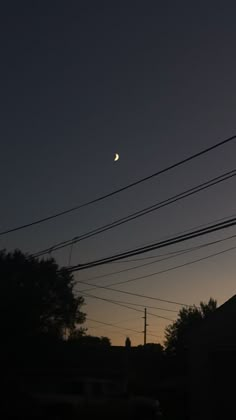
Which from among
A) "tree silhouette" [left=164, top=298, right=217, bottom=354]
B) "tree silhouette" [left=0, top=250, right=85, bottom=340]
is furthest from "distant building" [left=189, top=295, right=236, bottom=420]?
"tree silhouette" [left=164, top=298, right=217, bottom=354]

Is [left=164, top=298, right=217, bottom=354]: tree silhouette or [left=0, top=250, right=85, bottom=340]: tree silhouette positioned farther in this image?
[left=164, top=298, right=217, bottom=354]: tree silhouette

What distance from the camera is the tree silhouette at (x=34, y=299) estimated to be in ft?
90.9

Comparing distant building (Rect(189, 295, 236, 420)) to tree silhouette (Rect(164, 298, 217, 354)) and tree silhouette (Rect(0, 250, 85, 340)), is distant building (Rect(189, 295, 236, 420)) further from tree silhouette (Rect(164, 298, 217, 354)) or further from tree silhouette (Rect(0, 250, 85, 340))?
tree silhouette (Rect(164, 298, 217, 354))

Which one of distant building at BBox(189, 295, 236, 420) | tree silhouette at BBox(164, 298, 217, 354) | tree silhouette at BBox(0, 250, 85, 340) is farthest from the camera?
tree silhouette at BBox(164, 298, 217, 354)

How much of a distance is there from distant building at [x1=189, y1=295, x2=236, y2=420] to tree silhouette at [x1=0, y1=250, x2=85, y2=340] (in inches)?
282

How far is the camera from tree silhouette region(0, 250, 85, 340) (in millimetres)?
27720

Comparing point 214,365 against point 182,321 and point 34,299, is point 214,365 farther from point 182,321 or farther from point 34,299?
point 182,321

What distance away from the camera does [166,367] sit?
189 ft

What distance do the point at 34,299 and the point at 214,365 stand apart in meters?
8.32

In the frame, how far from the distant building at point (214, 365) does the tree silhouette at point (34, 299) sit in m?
7.16

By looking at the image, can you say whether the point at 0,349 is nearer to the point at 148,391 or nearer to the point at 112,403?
the point at 112,403

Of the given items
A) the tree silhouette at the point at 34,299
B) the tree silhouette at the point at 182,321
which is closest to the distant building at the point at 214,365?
the tree silhouette at the point at 34,299

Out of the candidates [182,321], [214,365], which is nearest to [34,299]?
[214,365]

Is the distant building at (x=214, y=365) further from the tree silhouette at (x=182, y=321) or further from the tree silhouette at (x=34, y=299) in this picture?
the tree silhouette at (x=182, y=321)
